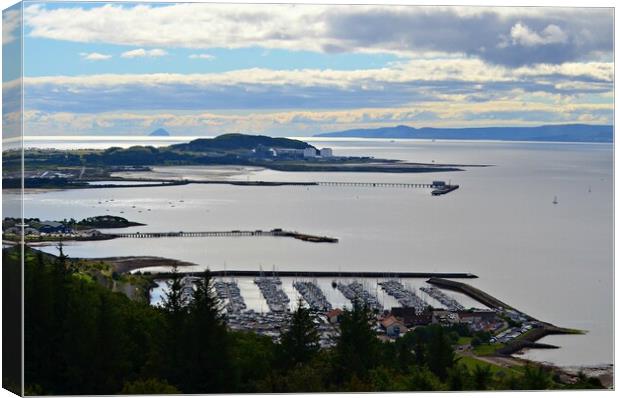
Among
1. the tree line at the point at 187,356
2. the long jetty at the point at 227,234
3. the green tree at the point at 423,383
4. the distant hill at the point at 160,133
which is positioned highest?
the distant hill at the point at 160,133

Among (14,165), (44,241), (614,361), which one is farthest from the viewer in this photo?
(44,241)

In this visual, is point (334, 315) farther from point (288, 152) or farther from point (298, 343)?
point (288, 152)

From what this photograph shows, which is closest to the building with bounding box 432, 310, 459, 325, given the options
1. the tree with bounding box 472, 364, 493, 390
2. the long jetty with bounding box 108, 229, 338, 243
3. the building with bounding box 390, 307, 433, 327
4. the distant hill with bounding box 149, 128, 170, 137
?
the building with bounding box 390, 307, 433, 327

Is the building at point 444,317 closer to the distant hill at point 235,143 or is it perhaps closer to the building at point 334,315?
the building at point 334,315

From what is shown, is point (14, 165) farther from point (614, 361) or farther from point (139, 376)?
point (614, 361)

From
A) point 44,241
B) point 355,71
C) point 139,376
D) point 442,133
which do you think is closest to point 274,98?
point 355,71

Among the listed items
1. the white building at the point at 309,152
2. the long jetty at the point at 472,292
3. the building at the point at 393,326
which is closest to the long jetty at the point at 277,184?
the white building at the point at 309,152
